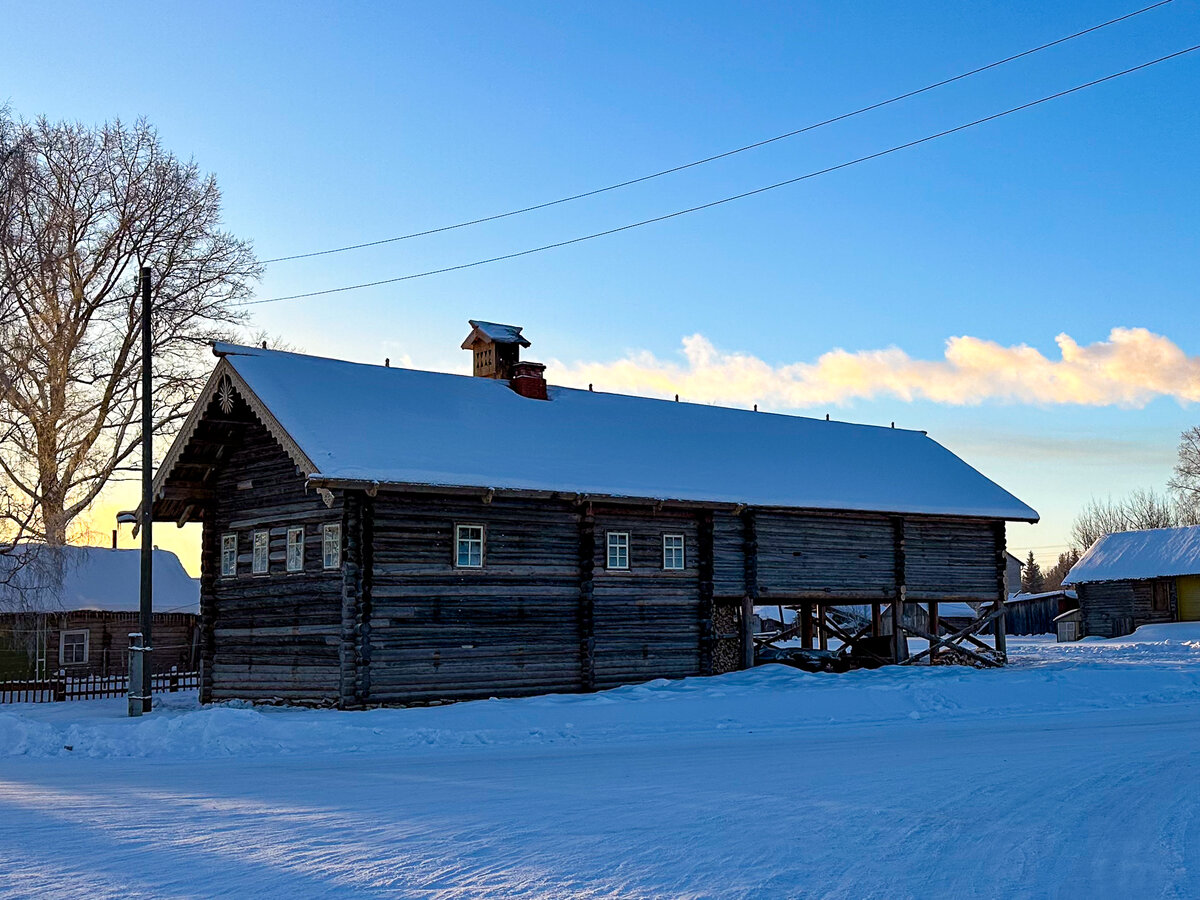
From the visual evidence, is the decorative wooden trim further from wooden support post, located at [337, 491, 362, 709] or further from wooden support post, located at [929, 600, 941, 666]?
wooden support post, located at [929, 600, 941, 666]

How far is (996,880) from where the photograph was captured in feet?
28.9

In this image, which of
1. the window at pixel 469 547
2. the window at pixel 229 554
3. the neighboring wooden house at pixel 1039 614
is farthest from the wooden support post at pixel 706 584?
the neighboring wooden house at pixel 1039 614

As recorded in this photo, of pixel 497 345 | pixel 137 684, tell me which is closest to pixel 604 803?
pixel 137 684

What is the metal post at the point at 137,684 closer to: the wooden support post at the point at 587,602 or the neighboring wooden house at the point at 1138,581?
the wooden support post at the point at 587,602

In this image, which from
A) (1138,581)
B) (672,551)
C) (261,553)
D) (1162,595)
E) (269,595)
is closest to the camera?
(269,595)

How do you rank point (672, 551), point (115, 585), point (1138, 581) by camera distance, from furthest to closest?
point (1138, 581), point (115, 585), point (672, 551)

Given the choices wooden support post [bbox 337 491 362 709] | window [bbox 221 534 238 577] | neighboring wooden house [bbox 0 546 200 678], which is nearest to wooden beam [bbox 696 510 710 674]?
wooden support post [bbox 337 491 362 709]

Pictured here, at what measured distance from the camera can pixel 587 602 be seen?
28.1 metres

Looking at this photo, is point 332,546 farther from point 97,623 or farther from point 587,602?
point 97,623

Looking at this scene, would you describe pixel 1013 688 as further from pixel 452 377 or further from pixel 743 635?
pixel 452 377

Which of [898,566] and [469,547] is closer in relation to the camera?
[469,547]

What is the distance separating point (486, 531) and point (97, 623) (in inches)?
875

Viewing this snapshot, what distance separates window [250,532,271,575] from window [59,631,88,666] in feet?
59.4

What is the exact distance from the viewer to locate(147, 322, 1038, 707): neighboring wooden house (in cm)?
2533
